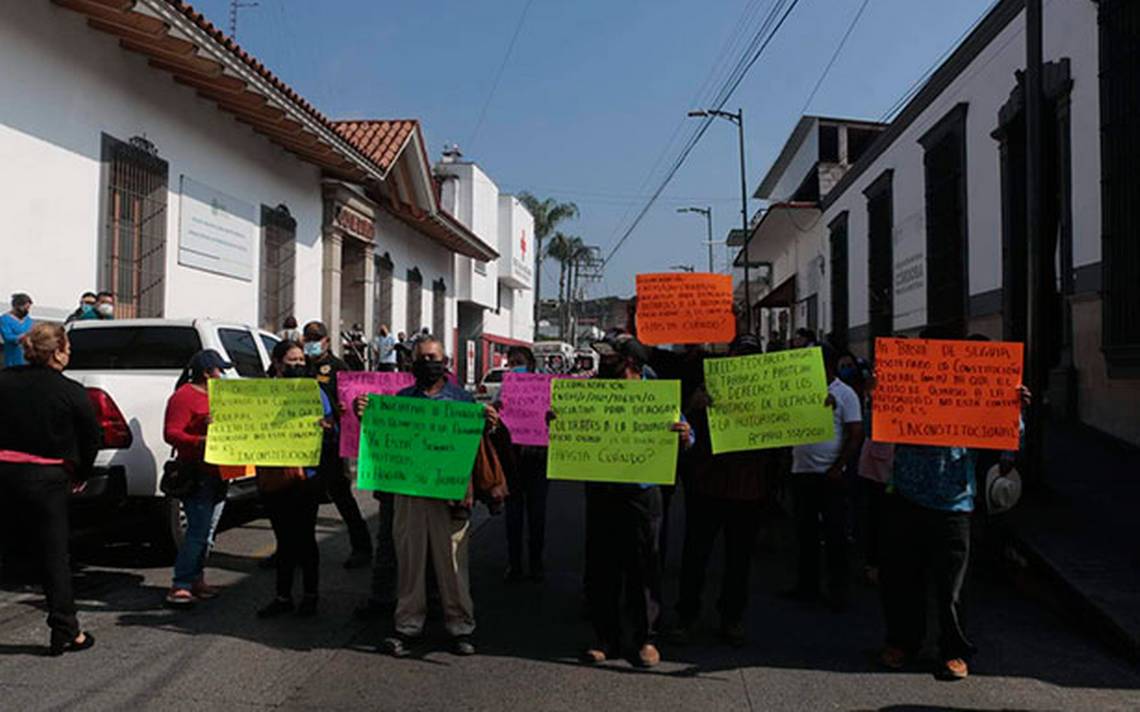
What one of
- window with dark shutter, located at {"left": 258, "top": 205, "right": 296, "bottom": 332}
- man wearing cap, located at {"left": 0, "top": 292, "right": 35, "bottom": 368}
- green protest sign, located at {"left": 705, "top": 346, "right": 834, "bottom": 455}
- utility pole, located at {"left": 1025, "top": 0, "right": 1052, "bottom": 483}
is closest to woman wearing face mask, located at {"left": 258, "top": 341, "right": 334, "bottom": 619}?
green protest sign, located at {"left": 705, "top": 346, "right": 834, "bottom": 455}

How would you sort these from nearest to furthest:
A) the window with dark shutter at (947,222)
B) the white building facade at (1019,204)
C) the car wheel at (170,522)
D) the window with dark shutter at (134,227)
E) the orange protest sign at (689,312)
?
the car wheel at (170,522) < the orange protest sign at (689,312) < the white building facade at (1019,204) < the window with dark shutter at (134,227) < the window with dark shutter at (947,222)

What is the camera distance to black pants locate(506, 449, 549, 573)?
6.69 meters

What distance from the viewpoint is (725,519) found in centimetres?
535

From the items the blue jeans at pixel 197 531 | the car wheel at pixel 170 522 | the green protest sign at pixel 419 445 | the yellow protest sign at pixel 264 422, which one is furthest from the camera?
the car wheel at pixel 170 522

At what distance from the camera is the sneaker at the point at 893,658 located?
487 centimetres

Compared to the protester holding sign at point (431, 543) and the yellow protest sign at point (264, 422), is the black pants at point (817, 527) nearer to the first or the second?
the protester holding sign at point (431, 543)

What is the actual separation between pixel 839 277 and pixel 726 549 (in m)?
19.4

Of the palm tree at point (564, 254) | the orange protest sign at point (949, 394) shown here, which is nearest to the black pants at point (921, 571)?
the orange protest sign at point (949, 394)

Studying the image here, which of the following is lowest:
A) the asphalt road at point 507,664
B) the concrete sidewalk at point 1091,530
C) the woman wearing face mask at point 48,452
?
the asphalt road at point 507,664

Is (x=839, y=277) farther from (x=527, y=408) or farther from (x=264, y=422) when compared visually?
(x=264, y=422)

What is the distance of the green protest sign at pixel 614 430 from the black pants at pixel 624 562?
0.15 meters

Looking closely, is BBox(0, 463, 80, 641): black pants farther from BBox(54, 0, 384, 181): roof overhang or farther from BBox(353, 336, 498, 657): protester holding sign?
BBox(54, 0, 384, 181): roof overhang

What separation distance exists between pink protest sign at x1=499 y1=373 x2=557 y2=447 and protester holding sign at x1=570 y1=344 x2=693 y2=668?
1065mm

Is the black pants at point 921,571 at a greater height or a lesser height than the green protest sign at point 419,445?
lesser
